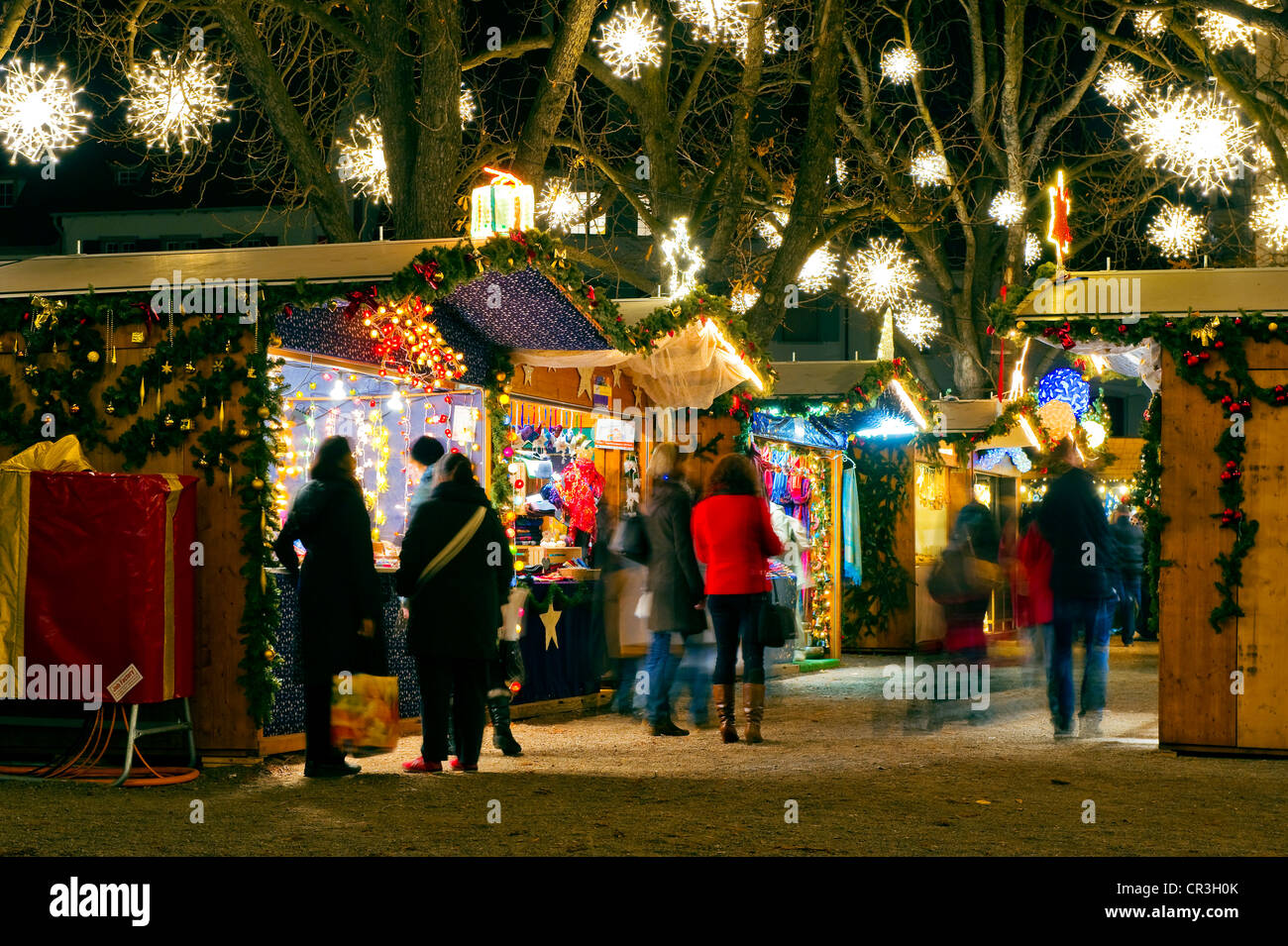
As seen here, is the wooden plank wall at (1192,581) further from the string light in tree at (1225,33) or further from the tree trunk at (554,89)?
the string light in tree at (1225,33)

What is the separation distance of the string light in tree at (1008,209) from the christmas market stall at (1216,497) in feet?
44.0

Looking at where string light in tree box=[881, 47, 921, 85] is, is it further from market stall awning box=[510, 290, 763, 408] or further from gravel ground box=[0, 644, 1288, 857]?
gravel ground box=[0, 644, 1288, 857]

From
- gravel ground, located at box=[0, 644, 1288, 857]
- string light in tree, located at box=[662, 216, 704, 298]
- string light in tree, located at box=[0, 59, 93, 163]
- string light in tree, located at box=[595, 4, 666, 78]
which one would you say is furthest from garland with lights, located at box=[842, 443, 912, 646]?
string light in tree, located at box=[0, 59, 93, 163]

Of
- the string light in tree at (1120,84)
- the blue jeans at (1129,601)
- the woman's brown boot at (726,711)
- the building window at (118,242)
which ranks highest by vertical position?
the building window at (118,242)

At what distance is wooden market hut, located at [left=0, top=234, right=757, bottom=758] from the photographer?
9.04 m

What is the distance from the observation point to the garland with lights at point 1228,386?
9609mm

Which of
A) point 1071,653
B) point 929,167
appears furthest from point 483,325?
point 929,167

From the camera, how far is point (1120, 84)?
790 inches

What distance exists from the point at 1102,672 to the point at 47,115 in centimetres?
942

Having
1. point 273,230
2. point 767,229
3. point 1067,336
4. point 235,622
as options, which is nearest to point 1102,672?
point 1067,336

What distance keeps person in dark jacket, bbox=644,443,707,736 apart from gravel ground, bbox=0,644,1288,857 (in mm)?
444

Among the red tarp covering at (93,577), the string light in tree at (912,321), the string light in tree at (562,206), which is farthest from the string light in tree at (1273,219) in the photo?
the red tarp covering at (93,577)

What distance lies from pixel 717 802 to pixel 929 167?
18.0m

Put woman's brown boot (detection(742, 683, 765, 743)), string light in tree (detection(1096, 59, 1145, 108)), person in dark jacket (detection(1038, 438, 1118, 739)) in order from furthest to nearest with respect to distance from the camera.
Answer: string light in tree (detection(1096, 59, 1145, 108)) → woman's brown boot (detection(742, 683, 765, 743)) → person in dark jacket (detection(1038, 438, 1118, 739))
